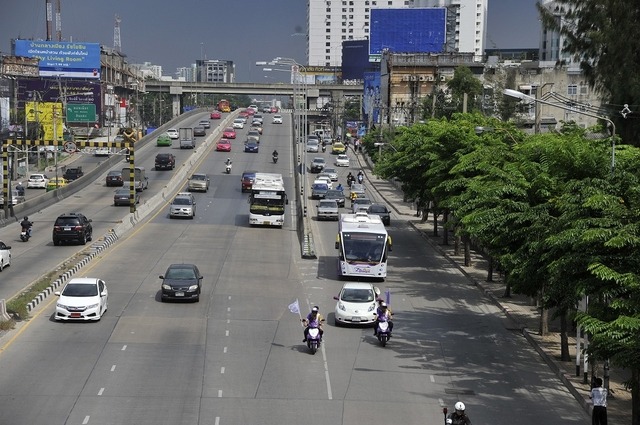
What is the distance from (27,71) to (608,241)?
142987 millimetres

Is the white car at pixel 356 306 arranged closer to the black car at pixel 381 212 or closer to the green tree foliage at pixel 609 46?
the green tree foliage at pixel 609 46

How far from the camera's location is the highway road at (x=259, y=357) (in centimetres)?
2441

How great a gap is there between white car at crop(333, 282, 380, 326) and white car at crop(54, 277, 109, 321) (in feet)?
26.2

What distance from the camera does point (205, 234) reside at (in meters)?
61.1

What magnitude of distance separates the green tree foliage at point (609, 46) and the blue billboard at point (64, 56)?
122m

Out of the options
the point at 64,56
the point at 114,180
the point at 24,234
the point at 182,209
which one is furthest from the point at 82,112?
the point at 24,234

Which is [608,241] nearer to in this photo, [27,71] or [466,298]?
[466,298]

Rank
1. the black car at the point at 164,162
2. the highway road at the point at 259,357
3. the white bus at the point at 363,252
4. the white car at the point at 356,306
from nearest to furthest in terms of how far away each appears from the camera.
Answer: the highway road at the point at 259,357, the white car at the point at 356,306, the white bus at the point at 363,252, the black car at the point at 164,162

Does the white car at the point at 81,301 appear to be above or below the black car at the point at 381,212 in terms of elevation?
above

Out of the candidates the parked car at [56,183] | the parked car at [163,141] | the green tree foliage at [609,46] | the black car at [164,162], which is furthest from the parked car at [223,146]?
the green tree foliage at [609,46]

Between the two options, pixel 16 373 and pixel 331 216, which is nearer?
pixel 16 373

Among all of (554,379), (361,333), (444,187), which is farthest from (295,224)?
(554,379)

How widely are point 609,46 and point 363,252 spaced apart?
13.7 metres

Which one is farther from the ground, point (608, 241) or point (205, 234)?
point (608, 241)
